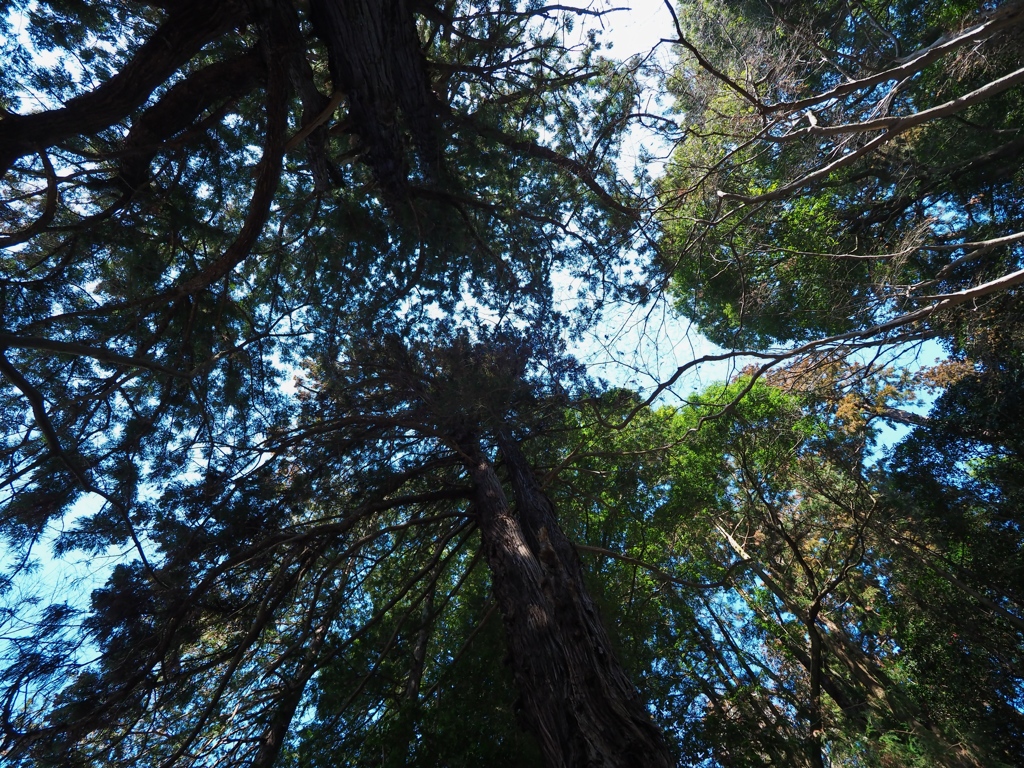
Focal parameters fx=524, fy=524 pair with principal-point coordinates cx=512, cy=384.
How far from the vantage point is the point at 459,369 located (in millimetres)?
5016

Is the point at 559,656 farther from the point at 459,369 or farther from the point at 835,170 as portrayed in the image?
the point at 835,170

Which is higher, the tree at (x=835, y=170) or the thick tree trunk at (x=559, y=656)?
the tree at (x=835, y=170)

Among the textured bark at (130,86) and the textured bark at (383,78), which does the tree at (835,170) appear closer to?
the textured bark at (383,78)

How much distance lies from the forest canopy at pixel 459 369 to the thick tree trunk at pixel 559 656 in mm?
26

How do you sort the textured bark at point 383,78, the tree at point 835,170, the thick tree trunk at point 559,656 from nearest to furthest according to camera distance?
the thick tree trunk at point 559,656, the textured bark at point 383,78, the tree at point 835,170

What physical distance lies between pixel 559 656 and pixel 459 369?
8.72 feet

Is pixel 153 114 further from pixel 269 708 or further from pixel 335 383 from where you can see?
pixel 269 708

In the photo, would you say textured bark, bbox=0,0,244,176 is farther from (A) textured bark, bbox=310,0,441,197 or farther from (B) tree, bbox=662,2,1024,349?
(B) tree, bbox=662,2,1024,349

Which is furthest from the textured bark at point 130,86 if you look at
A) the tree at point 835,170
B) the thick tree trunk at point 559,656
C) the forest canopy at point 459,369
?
the thick tree trunk at point 559,656

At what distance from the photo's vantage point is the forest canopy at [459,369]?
3531 mm

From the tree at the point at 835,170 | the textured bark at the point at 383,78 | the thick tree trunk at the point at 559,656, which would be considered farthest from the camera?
the tree at the point at 835,170

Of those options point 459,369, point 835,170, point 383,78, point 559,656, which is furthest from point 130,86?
point 835,170

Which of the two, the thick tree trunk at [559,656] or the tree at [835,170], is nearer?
the thick tree trunk at [559,656]

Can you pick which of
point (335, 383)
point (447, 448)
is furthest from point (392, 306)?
point (447, 448)
